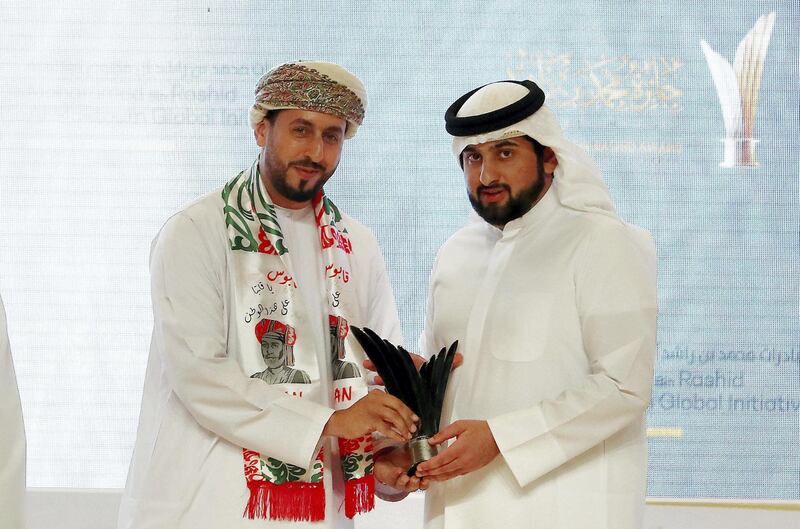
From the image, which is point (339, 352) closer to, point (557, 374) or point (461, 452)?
point (461, 452)

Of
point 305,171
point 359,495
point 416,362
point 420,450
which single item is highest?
point 305,171

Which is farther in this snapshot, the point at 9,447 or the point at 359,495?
the point at 359,495

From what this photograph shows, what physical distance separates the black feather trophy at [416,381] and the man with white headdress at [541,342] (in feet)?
0.21

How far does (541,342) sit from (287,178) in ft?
2.90

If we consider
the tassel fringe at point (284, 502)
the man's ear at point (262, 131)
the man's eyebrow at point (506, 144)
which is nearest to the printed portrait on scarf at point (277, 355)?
the tassel fringe at point (284, 502)

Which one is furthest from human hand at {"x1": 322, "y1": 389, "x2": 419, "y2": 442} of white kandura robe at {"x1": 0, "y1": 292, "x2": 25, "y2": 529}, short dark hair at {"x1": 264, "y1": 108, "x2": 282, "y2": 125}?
white kandura robe at {"x1": 0, "y1": 292, "x2": 25, "y2": 529}

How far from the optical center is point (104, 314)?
479 cm

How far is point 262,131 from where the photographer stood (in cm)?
312

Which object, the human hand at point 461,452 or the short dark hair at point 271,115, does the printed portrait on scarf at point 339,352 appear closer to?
the human hand at point 461,452

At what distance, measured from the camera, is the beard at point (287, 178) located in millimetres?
3018

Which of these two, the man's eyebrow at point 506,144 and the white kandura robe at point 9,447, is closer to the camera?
Answer: the white kandura robe at point 9,447

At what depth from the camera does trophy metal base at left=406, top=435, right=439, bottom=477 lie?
2746mm

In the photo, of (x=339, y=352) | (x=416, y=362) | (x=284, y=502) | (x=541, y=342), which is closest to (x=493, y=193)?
(x=541, y=342)

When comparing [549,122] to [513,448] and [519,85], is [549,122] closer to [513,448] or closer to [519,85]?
[519,85]
